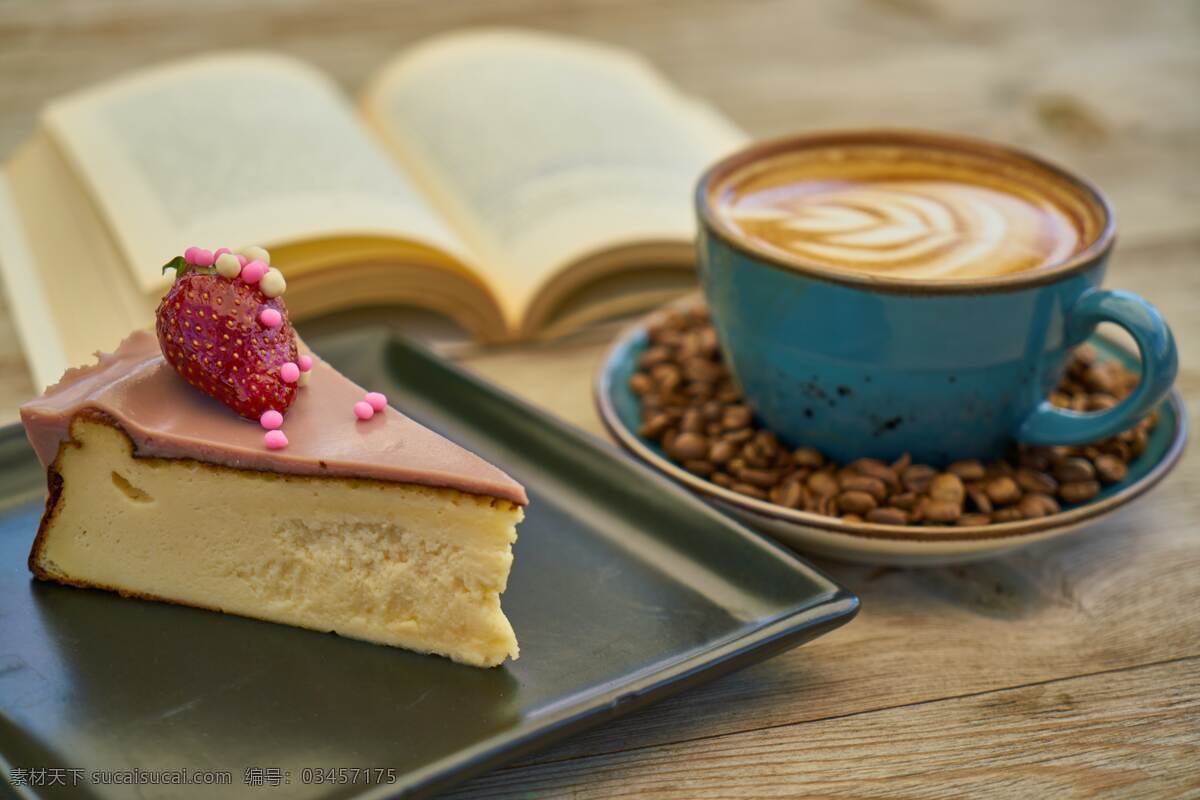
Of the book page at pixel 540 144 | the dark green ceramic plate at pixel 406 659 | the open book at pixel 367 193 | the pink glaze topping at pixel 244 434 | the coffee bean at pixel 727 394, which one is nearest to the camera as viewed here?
the dark green ceramic plate at pixel 406 659

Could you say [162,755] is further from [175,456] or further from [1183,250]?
[1183,250]

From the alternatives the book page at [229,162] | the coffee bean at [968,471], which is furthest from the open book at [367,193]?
the coffee bean at [968,471]

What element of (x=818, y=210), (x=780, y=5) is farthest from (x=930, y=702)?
(x=780, y=5)

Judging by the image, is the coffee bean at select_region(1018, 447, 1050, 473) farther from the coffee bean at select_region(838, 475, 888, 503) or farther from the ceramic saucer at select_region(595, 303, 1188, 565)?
the coffee bean at select_region(838, 475, 888, 503)

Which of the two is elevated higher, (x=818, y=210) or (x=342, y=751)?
(x=818, y=210)

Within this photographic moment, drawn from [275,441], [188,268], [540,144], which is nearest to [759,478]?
[275,441]

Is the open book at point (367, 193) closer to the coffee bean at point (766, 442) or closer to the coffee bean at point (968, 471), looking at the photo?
the coffee bean at point (766, 442)
